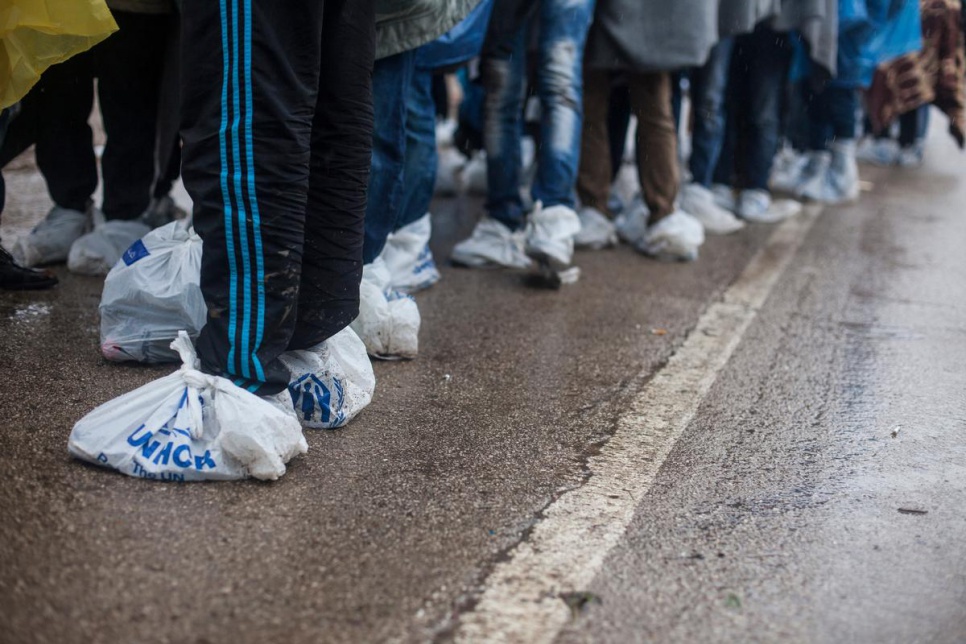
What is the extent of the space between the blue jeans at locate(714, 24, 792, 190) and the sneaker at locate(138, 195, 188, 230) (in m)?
3.41

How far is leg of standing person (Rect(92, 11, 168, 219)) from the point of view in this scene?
3330mm

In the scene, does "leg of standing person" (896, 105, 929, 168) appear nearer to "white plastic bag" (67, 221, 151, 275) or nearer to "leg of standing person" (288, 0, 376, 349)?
"white plastic bag" (67, 221, 151, 275)

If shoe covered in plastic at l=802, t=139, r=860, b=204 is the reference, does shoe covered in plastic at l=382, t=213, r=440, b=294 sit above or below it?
above

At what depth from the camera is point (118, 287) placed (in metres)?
2.65

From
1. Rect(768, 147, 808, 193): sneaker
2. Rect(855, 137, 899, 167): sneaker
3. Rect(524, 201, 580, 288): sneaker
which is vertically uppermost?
Rect(524, 201, 580, 288): sneaker

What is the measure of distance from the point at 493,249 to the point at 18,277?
5.81ft

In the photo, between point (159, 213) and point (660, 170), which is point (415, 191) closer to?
point (159, 213)

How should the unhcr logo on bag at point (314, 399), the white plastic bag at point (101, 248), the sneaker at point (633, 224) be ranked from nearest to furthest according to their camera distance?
the unhcr logo on bag at point (314, 399) → the white plastic bag at point (101, 248) → the sneaker at point (633, 224)

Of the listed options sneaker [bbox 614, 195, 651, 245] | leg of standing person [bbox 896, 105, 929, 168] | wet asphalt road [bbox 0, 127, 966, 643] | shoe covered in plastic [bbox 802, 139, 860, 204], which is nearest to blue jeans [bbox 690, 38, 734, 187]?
sneaker [bbox 614, 195, 651, 245]

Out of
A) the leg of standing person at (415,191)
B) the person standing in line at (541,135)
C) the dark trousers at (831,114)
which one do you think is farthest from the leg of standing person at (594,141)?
the dark trousers at (831,114)

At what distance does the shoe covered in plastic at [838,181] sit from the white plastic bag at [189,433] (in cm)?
548

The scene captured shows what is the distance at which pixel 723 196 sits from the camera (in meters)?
6.07

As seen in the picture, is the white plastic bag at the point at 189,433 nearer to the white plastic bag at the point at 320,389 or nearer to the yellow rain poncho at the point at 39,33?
the white plastic bag at the point at 320,389

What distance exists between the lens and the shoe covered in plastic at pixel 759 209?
5.88 metres
